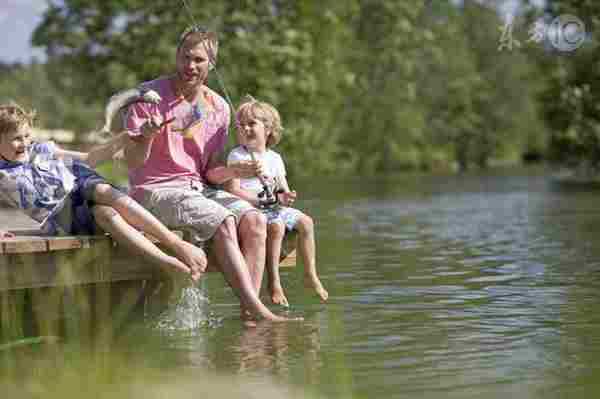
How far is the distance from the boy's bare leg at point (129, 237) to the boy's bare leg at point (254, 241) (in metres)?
0.69

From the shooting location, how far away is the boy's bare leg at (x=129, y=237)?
7172 mm

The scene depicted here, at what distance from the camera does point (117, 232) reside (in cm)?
716

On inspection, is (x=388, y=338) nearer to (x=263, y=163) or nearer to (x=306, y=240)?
(x=306, y=240)

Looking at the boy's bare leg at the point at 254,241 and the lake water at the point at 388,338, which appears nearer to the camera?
the lake water at the point at 388,338

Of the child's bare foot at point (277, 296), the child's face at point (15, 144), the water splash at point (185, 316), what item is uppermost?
the child's face at point (15, 144)

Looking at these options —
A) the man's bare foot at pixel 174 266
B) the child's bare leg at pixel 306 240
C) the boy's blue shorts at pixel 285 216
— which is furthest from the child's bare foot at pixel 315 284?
the man's bare foot at pixel 174 266

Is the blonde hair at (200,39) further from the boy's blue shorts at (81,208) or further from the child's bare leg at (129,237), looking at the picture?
the child's bare leg at (129,237)

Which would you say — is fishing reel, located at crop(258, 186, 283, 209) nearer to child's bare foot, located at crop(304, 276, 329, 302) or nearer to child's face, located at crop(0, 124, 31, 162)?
child's bare foot, located at crop(304, 276, 329, 302)

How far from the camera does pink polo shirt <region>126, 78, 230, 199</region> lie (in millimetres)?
7984

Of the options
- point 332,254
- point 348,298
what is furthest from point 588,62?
point 348,298

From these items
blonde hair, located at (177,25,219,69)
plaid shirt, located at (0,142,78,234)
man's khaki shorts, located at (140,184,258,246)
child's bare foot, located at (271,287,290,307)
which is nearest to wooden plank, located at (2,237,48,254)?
plaid shirt, located at (0,142,78,234)

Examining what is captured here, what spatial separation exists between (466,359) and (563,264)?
5.46 meters

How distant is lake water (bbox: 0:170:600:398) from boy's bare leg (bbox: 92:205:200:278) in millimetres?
462

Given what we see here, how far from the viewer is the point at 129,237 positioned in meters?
7.17
